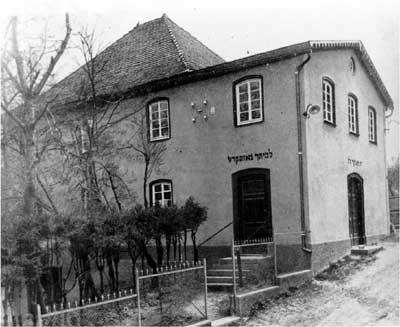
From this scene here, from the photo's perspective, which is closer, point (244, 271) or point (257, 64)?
point (244, 271)

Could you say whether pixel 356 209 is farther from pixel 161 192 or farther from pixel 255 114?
pixel 161 192

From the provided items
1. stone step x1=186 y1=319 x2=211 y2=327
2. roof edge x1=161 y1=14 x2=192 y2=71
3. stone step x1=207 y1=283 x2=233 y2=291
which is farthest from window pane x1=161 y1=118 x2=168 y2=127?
stone step x1=186 y1=319 x2=211 y2=327

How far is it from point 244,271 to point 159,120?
6679mm

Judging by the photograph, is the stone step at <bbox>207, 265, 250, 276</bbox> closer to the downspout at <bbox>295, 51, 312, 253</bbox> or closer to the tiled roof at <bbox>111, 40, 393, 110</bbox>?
the downspout at <bbox>295, 51, 312, 253</bbox>

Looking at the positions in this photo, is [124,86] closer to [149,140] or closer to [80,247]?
[149,140]

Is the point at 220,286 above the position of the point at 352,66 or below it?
below

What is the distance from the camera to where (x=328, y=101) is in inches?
623

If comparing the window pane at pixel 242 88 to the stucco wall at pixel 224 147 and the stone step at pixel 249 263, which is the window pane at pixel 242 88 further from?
the stone step at pixel 249 263

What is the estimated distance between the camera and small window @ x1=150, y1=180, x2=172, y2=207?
17062mm

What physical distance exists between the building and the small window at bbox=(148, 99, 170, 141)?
1.3 inches

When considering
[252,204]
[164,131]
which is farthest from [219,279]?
[164,131]

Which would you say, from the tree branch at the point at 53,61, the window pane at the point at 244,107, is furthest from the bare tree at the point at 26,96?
the window pane at the point at 244,107

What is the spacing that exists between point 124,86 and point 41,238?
10276mm

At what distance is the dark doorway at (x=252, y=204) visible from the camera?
48.4 ft
